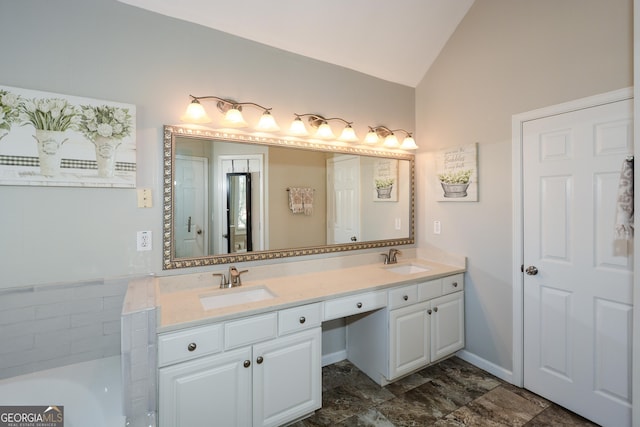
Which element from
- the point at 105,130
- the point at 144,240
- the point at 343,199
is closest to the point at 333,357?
the point at 343,199

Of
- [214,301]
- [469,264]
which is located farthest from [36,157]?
[469,264]

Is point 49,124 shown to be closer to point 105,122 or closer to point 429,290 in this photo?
point 105,122

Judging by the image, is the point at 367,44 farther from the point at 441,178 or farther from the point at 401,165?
the point at 441,178

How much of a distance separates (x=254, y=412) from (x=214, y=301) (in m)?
0.68

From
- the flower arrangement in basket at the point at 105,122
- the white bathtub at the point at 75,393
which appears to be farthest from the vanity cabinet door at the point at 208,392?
the flower arrangement in basket at the point at 105,122

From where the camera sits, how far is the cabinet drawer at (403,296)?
2163 millimetres

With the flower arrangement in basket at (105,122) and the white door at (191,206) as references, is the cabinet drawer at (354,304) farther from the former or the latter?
the flower arrangement in basket at (105,122)

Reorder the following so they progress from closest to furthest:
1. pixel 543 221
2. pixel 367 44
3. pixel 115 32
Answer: pixel 115 32 → pixel 543 221 → pixel 367 44

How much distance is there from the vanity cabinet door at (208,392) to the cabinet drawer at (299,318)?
24 cm

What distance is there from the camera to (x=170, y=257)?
6.18 ft

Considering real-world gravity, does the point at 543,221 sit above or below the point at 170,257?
above

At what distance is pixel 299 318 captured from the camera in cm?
178

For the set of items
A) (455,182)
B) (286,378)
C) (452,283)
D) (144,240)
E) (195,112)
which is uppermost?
(195,112)

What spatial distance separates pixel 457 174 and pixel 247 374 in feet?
7.55
